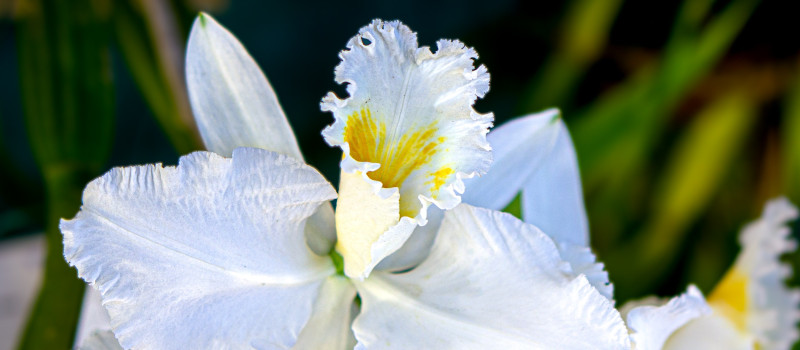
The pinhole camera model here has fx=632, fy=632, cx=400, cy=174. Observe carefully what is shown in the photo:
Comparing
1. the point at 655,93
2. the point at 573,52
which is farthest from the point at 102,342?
the point at 573,52

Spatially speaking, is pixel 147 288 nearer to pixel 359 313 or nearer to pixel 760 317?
pixel 359 313

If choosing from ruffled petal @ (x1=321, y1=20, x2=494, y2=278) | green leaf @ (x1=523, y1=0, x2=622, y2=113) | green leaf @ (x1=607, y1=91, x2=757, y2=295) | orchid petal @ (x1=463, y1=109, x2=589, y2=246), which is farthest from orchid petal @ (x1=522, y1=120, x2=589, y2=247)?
green leaf @ (x1=523, y1=0, x2=622, y2=113)

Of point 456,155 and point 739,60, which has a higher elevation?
point 456,155

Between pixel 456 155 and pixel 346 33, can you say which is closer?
pixel 456 155

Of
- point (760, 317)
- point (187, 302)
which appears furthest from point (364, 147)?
point (760, 317)

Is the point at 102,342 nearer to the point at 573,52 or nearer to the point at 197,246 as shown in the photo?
the point at 197,246

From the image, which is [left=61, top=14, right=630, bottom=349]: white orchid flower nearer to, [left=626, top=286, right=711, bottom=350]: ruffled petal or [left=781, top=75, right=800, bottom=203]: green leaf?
[left=626, top=286, right=711, bottom=350]: ruffled petal

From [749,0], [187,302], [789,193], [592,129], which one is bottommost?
[789,193]
